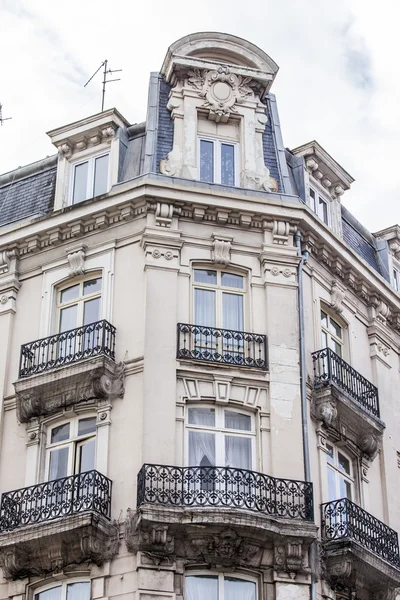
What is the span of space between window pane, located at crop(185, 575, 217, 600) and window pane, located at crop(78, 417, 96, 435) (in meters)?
4.05

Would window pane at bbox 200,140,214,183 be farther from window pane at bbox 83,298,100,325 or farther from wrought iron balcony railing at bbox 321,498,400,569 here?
wrought iron balcony railing at bbox 321,498,400,569

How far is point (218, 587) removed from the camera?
2434 cm

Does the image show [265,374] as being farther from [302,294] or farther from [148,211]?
[148,211]

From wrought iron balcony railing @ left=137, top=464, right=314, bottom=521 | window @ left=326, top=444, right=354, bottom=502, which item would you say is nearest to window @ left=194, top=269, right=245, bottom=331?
window @ left=326, top=444, right=354, bottom=502

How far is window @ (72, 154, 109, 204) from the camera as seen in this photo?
1176 inches

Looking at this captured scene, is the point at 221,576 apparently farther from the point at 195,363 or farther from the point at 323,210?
the point at 323,210

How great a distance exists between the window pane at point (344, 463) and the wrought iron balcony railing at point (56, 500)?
234 inches

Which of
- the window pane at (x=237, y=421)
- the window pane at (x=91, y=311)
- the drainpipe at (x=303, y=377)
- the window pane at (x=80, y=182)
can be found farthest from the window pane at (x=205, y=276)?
the window pane at (x=80, y=182)

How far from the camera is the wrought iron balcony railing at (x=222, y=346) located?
87.7ft

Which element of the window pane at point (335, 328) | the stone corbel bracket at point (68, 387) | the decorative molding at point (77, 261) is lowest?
the stone corbel bracket at point (68, 387)

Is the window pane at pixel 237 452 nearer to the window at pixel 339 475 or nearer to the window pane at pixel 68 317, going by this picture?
the window at pixel 339 475

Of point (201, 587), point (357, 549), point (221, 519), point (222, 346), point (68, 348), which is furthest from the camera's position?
point (68, 348)

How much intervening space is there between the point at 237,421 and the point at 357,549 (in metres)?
3.66

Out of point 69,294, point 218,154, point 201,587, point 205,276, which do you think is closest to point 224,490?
point 201,587
